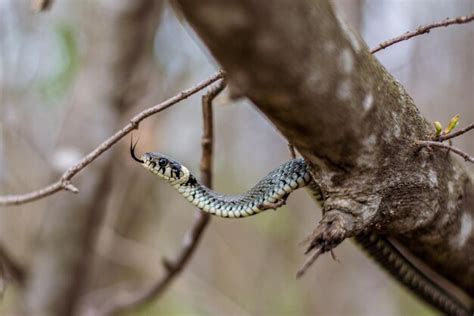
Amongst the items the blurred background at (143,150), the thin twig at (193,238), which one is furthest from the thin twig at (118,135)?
the thin twig at (193,238)

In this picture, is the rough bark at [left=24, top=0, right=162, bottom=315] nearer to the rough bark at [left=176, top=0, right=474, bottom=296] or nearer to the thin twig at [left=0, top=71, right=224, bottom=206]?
the thin twig at [left=0, top=71, right=224, bottom=206]

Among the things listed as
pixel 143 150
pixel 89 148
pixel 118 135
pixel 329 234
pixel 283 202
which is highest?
pixel 143 150

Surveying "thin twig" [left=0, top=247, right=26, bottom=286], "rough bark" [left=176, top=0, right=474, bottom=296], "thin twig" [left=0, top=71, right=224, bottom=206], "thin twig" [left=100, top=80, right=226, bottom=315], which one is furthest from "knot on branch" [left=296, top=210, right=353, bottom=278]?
"thin twig" [left=0, top=247, right=26, bottom=286]

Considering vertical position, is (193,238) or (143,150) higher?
(143,150)

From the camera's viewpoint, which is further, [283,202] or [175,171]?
[175,171]

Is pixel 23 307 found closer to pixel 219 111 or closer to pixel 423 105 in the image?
pixel 219 111

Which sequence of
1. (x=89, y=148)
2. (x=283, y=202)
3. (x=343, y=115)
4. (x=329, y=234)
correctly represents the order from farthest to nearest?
(x=89, y=148) < (x=283, y=202) < (x=329, y=234) < (x=343, y=115)

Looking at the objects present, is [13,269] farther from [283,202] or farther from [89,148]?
[283,202]

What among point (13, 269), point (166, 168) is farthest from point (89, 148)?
point (166, 168)
